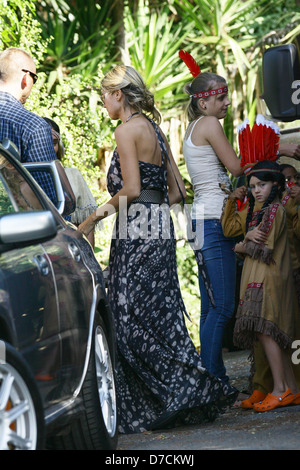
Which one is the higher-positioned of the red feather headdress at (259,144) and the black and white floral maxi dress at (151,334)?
the red feather headdress at (259,144)

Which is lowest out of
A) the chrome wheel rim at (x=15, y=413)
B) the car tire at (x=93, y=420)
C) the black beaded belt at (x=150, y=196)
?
the car tire at (x=93, y=420)

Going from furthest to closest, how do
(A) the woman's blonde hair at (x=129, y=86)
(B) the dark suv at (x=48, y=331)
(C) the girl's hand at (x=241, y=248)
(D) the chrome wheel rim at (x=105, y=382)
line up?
(C) the girl's hand at (x=241, y=248)
(A) the woman's blonde hair at (x=129, y=86)
(D) the chrome wheel rim at (x=105, y=382)
(B) the dark suv at (x=48, y=331)

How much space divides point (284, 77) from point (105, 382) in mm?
2632

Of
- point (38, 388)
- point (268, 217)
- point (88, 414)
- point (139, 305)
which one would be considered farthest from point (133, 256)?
point (38, 388)

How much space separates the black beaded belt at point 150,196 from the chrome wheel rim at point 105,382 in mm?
1221

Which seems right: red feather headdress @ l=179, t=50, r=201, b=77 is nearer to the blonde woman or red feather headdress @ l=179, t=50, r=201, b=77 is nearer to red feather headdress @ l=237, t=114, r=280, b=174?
red feather headdress @ l=237, t=114, r=280, b=174

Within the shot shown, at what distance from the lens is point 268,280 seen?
6.04 meters

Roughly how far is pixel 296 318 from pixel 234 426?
3.61 ft

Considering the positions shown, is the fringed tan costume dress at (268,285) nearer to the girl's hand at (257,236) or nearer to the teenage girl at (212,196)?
the girl's hand at (257,236)

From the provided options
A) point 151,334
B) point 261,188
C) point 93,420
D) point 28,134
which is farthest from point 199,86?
point 93,420

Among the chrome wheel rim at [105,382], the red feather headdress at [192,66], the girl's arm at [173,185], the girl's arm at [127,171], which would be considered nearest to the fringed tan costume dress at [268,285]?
the girl's arm at [173,185]

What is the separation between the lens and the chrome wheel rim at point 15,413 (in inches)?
121

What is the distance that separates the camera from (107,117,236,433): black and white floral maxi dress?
5.58 m

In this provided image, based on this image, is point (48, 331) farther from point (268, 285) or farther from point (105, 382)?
point (268, 285)
